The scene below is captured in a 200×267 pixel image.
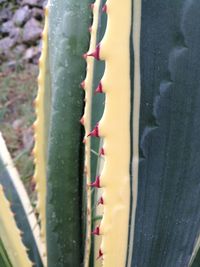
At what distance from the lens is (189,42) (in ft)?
1.25

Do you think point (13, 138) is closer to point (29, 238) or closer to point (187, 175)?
point (29, 238)

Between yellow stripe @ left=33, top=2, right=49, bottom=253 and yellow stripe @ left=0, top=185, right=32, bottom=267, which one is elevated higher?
yellow stripe @ left=33, top=2, right=49, bottom=253

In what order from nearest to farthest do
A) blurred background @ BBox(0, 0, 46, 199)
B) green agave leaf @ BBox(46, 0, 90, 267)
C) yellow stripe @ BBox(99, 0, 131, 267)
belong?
yellow stripe @ BBox(99, 0, 131, 267)
green agave leaf @ BBox(46, 0, 90, 267)
blurred background @ BBox(0, 0, 46, 199)

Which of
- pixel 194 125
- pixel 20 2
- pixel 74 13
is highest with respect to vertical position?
pixel 20 2

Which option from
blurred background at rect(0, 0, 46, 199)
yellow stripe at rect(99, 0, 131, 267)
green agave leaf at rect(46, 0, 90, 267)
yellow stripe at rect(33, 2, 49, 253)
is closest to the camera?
yellow stripe at rect(99, 0, 131, 267)

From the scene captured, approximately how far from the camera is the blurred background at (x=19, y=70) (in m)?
1.91

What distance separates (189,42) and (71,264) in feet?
1.30

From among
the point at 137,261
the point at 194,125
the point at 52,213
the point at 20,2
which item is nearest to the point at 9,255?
the point at 52,213

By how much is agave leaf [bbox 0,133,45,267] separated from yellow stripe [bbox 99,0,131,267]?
0.36 metres

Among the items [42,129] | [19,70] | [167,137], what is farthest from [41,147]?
[19,70]

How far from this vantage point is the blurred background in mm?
1912

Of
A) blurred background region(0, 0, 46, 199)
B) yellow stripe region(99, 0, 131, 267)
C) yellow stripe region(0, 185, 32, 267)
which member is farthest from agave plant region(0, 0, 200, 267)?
blurred background region(0, 0, 46, 199)

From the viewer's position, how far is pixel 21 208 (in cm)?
82

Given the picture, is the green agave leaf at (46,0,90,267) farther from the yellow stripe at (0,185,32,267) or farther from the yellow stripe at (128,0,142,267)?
the yellow stripe at (128,0,142,267)
